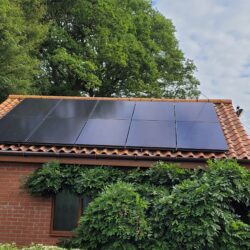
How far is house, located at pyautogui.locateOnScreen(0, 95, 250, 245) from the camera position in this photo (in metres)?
7.66

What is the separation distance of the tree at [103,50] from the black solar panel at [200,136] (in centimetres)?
1412

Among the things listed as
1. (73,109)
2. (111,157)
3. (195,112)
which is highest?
(73,109)

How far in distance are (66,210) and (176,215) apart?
102 inches

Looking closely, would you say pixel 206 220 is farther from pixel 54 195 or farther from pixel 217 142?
pixel 54 195

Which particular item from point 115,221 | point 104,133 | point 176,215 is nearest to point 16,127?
point 104,133

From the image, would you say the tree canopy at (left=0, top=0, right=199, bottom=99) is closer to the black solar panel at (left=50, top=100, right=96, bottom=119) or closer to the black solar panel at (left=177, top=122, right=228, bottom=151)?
the black solar panel at (left=50, top=100, right=96, bottom=119)

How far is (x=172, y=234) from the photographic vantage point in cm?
644

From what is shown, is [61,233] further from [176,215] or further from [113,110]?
[113,110]

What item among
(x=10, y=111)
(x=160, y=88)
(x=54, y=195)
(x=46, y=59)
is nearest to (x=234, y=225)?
(x=54, y=195)

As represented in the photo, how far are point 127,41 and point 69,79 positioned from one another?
443 centimetres

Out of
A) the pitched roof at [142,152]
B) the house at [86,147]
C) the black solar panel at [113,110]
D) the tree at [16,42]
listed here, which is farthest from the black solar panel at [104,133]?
the tree at [16,42]

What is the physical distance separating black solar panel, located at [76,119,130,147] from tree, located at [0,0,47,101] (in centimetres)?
745

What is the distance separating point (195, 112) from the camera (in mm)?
9570

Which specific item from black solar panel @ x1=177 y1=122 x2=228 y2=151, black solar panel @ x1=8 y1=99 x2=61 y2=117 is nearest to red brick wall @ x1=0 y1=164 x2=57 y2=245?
black solar panel @ x1=8 y1=99 x2=61 y2=117
